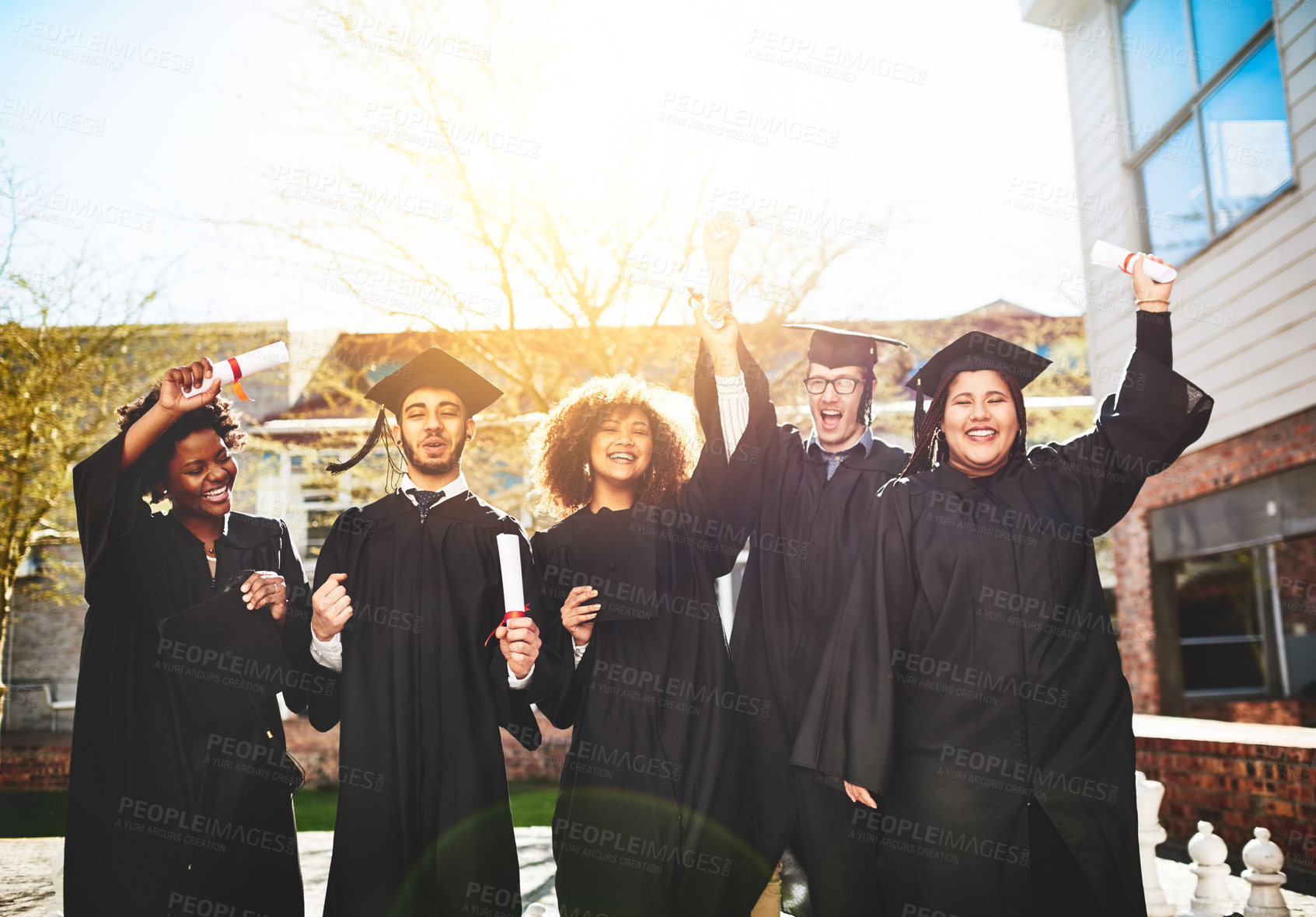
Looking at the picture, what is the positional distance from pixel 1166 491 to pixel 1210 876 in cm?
400

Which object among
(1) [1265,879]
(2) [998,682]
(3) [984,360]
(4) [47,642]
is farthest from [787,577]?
(4) [47,642]

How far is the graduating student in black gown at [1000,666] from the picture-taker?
10.1 feet

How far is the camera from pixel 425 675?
3502 millimetres

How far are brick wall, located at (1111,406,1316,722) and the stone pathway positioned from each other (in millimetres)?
2242

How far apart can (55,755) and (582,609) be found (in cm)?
1058

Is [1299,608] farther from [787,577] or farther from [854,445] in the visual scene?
[787,577]

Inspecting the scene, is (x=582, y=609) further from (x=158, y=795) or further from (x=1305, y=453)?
(x=1305, y=453)

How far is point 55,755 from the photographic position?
11281 millimetres

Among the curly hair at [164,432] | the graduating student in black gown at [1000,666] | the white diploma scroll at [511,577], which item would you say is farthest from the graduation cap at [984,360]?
the curly hair at [164,432]

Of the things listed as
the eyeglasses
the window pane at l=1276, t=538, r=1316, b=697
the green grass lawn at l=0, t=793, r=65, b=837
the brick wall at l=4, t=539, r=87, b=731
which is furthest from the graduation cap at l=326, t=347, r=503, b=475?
the brick wall at l=4, t=539, r=87, b=731

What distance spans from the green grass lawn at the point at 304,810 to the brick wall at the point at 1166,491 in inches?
211

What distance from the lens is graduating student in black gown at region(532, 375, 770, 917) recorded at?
345cm

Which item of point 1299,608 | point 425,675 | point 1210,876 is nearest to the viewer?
point 425,675

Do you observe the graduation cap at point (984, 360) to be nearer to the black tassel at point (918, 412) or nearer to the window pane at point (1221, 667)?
the black tassel at point (918, 412)
